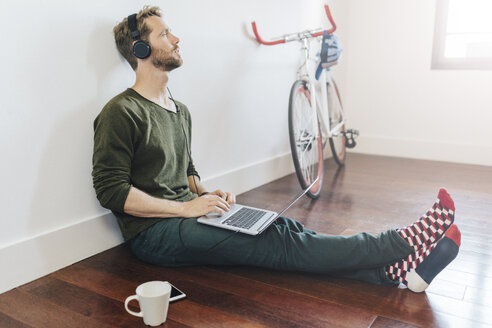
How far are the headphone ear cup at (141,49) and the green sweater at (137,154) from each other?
138 millimetres

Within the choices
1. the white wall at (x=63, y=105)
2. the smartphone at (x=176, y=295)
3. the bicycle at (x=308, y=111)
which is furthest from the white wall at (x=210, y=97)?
the smartphone at (x=176, y=295)

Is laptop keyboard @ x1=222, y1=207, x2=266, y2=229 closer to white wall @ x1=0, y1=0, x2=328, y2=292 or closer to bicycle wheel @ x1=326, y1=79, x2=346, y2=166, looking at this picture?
white wall @ x1=0, y1=0, x2=328, y2=292

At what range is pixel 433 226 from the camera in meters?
1.50

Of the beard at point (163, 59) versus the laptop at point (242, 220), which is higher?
the beard at point (163, 59)

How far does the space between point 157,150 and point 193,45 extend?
2.60ft

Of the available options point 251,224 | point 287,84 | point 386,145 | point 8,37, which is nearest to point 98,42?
point 8,37

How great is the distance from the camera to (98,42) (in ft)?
5.79

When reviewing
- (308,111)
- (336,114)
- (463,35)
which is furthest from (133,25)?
(463,35)

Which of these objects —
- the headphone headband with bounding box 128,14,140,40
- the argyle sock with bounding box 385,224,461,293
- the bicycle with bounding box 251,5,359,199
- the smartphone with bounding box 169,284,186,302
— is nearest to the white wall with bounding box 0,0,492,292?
the headphone headband with bounding box 128,14,140,40

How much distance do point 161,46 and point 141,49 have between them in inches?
3.2

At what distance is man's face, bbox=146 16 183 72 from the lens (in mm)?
1746

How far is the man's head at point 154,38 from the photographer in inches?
68.6

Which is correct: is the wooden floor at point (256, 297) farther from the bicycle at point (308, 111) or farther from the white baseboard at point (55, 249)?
the bicycle at point (308, 111)

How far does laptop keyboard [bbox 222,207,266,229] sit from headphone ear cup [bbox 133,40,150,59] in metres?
0.68
